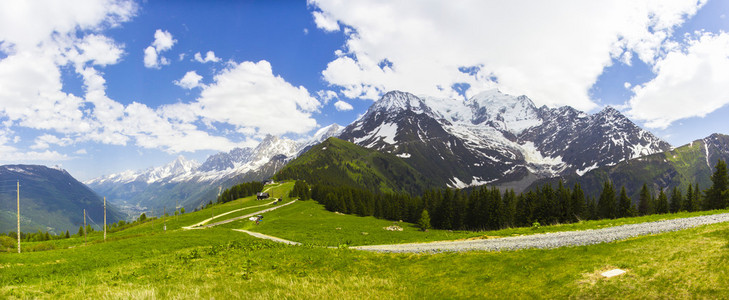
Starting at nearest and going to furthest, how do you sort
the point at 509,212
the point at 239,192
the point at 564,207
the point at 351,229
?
the point at 351,229
the point at 564,207
the point at 509,212
the point at 239,192

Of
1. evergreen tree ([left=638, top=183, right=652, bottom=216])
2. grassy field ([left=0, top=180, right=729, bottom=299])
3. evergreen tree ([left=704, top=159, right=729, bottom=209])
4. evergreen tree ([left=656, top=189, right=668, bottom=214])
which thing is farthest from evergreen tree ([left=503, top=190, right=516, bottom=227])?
grassy field ([left=0, top=180, right=729, bottom=299])

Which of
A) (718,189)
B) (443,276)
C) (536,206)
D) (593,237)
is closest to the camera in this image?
(443,276)

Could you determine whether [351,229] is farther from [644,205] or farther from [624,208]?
[644,205]

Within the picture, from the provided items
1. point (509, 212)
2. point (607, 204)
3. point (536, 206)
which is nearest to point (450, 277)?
point (509, 212)

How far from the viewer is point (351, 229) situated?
2945 inches

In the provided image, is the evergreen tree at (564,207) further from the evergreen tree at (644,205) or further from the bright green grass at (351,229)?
the evergreen tree at (644,205)

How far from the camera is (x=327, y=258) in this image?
69.8ft

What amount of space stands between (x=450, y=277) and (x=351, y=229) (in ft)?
204

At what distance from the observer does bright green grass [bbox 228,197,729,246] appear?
1209 inches

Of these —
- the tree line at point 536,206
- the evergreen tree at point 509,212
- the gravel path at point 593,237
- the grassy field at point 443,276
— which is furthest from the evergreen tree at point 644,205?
the grassy field at point 443,276

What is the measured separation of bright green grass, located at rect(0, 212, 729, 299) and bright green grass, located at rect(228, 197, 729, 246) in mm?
16533

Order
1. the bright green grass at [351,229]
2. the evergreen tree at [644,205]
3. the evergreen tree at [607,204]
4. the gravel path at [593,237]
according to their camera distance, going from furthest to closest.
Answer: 1. the evergreen tree at [644,205]
2. the evergreen tree at [607,204]
3. the bright green grass at [351,229]
4. the gravel path at [593,237]

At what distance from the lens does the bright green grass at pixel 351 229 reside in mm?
30703

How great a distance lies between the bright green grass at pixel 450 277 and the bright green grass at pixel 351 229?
1653 cm
